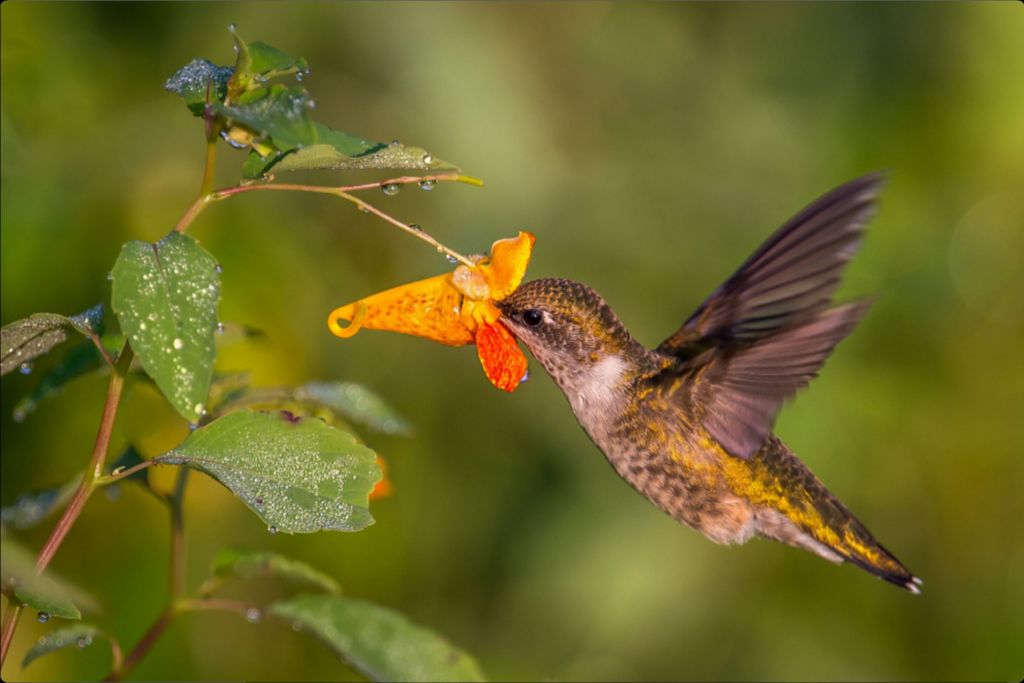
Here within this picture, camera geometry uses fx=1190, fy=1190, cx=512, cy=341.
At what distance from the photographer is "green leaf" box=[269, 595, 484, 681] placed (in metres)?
1.81

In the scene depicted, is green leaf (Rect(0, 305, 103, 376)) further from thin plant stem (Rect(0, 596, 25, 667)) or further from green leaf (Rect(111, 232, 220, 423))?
thin plant stem (Rect(0, 596, 25, 667))

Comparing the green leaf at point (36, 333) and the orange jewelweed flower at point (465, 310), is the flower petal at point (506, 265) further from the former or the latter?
the green leaf at point (36, 333)

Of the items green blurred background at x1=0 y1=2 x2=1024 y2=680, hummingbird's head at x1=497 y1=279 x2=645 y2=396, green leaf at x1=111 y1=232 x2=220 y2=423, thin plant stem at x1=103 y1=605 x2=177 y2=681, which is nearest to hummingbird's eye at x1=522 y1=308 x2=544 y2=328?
hummingbird's head at x1=497 y1=279 x2=645 y2=396

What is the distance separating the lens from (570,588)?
3203 mm

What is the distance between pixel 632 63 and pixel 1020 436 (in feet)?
5.04

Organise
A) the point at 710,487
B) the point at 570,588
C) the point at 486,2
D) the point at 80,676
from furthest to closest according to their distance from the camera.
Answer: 1. the point at 486,2
2. the point at 570,588
3. the point at 80,676
4. the point at 710,487

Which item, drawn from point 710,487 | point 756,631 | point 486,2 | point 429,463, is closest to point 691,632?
point 756,631

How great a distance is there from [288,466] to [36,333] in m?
0.33

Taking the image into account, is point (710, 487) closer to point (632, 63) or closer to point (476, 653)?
point (476, 653)

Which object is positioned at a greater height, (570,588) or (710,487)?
(710,487)

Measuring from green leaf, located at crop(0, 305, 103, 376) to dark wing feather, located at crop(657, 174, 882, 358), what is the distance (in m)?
0.95

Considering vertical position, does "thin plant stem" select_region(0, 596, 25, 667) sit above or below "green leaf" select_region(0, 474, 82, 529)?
above

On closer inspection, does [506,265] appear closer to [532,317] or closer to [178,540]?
[532,317]

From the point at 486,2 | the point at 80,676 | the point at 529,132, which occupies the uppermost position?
the point at 486,2
